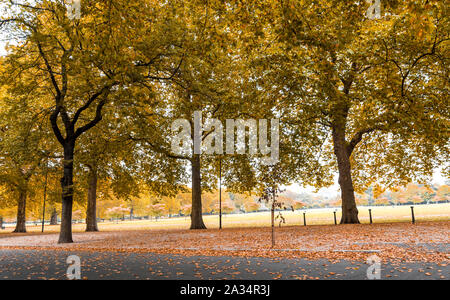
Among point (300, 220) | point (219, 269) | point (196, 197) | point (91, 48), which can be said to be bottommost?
point (300, 220)

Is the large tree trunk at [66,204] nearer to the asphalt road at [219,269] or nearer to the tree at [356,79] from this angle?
the asphalt road at [219,269]

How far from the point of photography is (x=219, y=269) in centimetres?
686

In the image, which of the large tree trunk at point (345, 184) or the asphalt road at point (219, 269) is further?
the large tree trunk at point (345, 184)

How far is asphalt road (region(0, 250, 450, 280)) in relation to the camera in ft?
19.5

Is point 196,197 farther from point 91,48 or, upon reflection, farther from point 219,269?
point 219,269

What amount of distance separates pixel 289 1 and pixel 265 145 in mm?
11867

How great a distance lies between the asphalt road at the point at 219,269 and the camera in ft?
19.5

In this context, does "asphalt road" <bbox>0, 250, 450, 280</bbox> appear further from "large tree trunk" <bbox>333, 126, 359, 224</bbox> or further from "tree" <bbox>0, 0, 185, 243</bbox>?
"large tree trunk" <bbox>333, 126, 359, 224</bbox>

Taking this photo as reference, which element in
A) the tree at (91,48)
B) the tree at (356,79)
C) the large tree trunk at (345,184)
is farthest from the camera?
the large tree trunk at (345,184)

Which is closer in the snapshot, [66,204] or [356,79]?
[66,204]

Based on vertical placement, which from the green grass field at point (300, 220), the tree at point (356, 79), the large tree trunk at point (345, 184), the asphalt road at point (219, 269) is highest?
the tree at point (356, 79)

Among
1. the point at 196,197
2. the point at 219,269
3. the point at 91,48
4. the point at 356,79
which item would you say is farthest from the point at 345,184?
the point at 91,48

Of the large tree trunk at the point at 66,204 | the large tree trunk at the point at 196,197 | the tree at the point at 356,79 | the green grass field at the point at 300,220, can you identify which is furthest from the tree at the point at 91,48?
the green grass field at the point at 300,220
